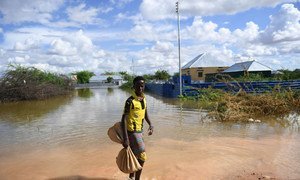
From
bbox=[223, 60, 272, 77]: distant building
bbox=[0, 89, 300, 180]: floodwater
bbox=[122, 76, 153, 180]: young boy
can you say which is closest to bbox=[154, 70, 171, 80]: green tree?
bbox=[223, 60, 272, 77]: distant building

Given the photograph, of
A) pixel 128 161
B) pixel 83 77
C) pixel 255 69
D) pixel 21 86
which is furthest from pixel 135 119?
pixel 83 77

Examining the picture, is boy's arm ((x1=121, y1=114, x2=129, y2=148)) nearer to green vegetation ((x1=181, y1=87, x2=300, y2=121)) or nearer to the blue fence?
green vegetation ((x1=181, y1=87, x2=300, y2=121))

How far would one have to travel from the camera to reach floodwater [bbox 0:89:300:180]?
5.93m

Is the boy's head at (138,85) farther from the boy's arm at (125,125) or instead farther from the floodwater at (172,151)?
the floodwater at (172,151)

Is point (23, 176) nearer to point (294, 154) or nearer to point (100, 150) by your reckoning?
point (100, 150)

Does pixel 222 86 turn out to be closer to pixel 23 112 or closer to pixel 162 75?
pixel 23 112

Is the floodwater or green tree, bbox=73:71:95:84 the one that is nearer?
the floodwater

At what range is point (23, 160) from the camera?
24.1ft

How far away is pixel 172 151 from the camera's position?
24.6 ft

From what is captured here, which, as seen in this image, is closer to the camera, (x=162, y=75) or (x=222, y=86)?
(x=222, y=86)

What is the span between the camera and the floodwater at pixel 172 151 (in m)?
5.93

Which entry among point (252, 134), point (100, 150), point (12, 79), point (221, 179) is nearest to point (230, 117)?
point (252, 134)

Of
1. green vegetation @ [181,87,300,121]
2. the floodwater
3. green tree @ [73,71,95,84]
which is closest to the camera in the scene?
the floodwater

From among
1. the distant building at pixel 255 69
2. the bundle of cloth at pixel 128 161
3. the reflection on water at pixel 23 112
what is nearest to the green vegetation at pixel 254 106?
the bundle of cloth at pixel 128 161
